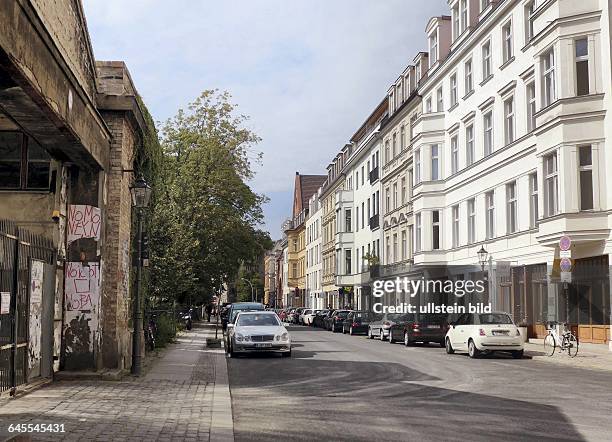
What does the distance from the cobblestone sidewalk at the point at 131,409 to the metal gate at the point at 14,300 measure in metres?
0.46

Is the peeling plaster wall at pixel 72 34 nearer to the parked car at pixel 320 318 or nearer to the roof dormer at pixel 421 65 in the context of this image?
the roof dormer at pixel 421 65

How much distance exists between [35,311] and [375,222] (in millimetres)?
48592

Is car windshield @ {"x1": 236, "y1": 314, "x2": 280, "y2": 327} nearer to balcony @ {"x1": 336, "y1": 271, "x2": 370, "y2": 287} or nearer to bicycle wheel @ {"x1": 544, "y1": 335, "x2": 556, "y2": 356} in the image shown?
bicycle wheel @ {"x1": 544, "y1": 335, "x2": 556, "y2": 356}

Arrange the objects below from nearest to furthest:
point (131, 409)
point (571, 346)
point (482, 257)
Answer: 1. point (131, 409)
2. point (571, 346)
3. point (482, 257)

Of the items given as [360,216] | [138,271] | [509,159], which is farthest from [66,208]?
[360,216]

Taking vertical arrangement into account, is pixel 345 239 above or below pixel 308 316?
above

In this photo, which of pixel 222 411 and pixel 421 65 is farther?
pixel 421 65

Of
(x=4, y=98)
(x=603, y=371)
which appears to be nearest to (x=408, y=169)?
(x=603, y=371)

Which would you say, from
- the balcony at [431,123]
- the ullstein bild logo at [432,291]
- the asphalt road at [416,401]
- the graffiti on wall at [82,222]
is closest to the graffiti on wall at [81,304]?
the graffiti on wall at [82,222]

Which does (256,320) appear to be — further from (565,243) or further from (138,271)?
(565,243)

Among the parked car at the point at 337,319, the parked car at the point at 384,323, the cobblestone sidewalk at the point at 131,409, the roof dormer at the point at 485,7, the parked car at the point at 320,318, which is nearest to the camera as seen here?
the cobblestone sidewalk at the point at 131,409

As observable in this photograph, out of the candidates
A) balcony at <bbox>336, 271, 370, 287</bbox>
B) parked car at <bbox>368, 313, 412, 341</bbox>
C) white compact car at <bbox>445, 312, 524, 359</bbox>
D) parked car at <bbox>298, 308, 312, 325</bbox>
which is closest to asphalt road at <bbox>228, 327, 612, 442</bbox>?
white compact car at <bbox>445, 312, 524, 359</bbox>

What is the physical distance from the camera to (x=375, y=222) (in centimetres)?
5953

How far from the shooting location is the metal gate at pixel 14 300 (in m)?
10.4
